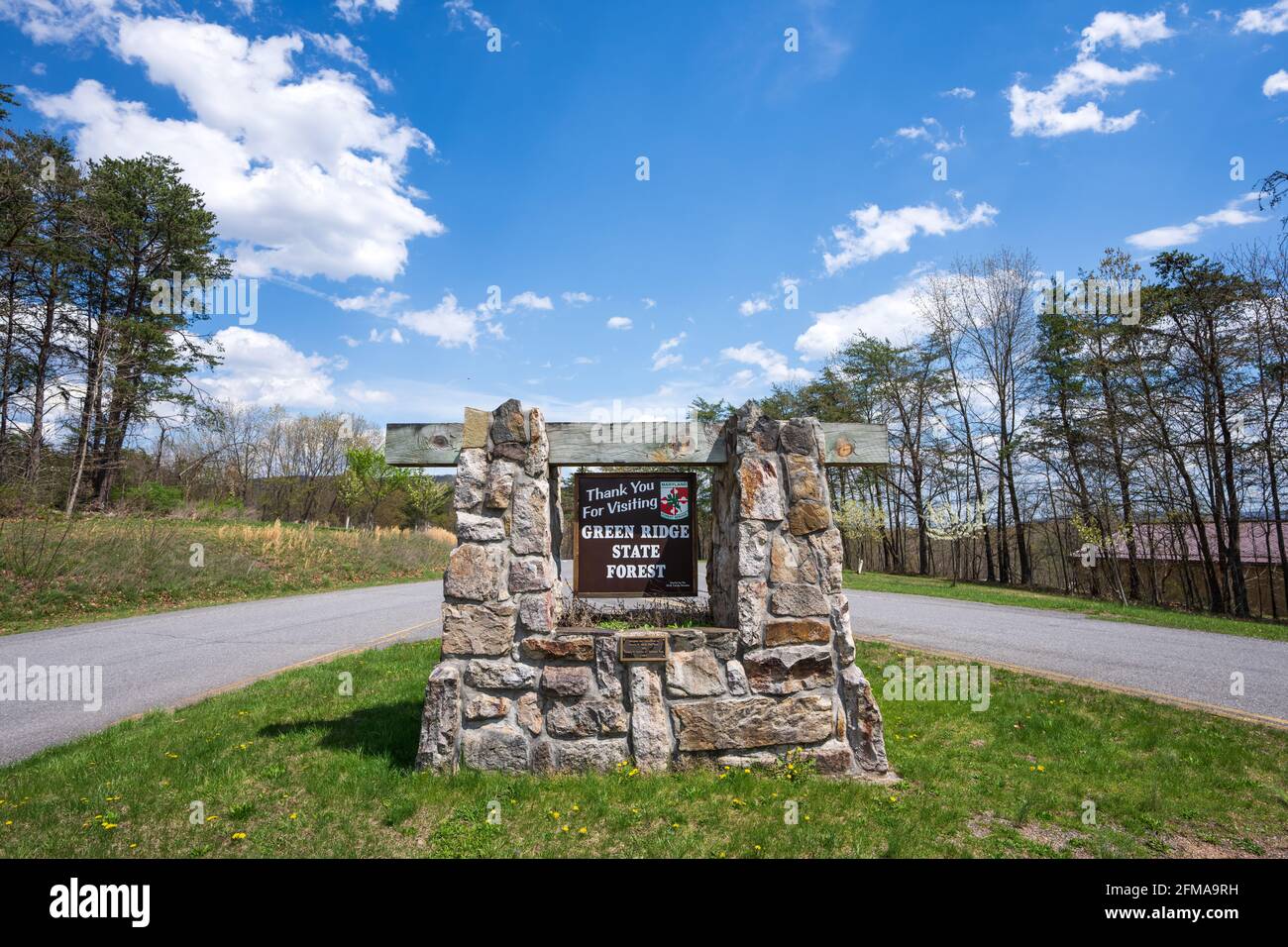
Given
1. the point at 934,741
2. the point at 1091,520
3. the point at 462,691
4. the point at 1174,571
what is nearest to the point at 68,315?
the point at 462,691

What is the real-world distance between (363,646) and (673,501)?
7360 millimetres

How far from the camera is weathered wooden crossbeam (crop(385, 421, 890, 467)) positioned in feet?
15.4

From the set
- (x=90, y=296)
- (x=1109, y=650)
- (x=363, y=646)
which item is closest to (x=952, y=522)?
(x=1109, y=650)

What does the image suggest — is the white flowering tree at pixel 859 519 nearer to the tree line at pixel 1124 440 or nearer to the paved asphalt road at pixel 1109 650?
the tree line at pixel 1124 440

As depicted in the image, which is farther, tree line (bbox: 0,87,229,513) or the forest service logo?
tree line (bbox: 0,87,229,513)

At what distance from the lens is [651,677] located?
4355mm

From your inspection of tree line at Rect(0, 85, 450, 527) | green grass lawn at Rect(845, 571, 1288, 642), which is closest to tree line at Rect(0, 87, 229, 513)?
tree line at Rect(0, 85, 450, 527)

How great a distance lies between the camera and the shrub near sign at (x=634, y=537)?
16.5ft

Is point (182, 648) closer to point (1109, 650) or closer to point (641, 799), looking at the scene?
point (641, 799)

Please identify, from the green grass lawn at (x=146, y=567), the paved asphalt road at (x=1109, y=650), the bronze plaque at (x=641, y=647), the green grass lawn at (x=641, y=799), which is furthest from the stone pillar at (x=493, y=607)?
the green grass lawn at (x=146, y=567)

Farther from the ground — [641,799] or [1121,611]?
[641,799]

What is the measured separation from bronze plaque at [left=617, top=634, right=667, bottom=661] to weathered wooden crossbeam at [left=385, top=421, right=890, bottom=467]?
1.29m

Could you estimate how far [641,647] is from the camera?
4.34 meters

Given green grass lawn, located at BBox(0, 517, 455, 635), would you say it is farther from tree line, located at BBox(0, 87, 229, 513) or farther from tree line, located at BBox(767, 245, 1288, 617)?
tree line, located at BBox(767, 245, 1288, 617)
